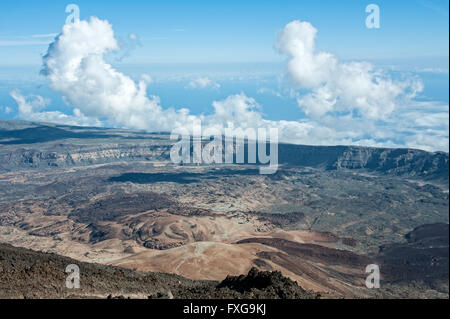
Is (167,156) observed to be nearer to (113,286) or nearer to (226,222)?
(226,222)

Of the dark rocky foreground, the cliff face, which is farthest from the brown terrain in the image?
the cliff face

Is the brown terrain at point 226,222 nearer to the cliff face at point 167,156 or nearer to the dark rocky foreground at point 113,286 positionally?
the dark rocky foreground at point 113,286

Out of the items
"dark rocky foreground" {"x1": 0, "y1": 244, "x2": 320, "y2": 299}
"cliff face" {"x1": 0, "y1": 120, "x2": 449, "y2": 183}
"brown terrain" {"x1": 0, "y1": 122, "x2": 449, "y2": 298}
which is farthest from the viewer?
"cliff face" {"x1": 0, "y1": 120, "x2": 449, "y2": 183}

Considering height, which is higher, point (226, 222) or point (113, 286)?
point (113, 286)

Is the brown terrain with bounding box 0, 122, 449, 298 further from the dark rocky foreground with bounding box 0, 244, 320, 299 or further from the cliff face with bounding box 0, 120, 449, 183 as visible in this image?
the cliff face with bounding box 0, 120, 449, 183

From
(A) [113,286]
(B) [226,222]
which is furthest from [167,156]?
(A) [113,286]
